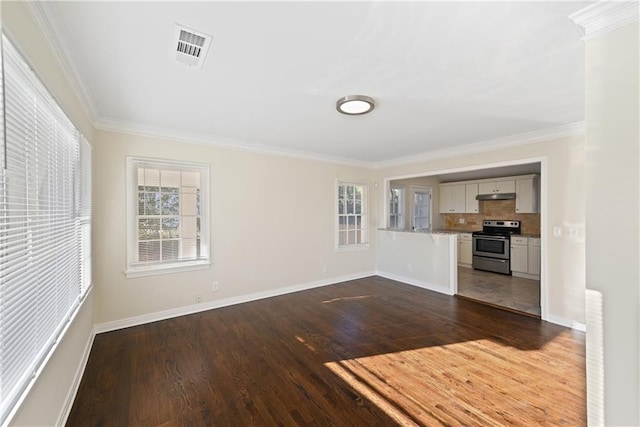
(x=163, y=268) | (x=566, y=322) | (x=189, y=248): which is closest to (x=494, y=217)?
(x=566, y=322)

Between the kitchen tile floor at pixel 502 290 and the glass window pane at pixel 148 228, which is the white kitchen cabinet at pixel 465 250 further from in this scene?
the glass window pane at pixel 148 228

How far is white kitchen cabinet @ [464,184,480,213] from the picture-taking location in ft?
23.0

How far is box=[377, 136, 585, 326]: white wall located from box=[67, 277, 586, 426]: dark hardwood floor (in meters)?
0.37

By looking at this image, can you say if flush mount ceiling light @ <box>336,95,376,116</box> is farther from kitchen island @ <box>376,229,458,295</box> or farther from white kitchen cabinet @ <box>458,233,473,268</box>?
white kitchen cabinet @ <box>458,233,473,268</box>

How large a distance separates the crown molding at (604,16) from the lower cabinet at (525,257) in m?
5.45

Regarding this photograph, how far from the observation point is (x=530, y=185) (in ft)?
19.8

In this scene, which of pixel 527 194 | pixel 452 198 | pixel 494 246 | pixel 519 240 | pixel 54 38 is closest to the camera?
pixel 54 38

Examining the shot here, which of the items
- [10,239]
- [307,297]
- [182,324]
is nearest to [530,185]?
[307,297]

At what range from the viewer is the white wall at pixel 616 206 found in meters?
1.34

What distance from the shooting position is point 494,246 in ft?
20.6

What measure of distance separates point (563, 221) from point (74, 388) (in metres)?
5.44

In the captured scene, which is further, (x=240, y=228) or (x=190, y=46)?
(x=240, y=228)

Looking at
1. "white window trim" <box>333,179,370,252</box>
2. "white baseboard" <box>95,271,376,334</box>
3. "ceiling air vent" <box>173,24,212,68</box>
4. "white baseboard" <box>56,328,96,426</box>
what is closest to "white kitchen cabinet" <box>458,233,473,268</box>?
"white window trim" <box>333,179,370,252</box>

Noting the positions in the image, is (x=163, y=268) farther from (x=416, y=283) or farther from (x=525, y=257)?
(x=525, y=257)
